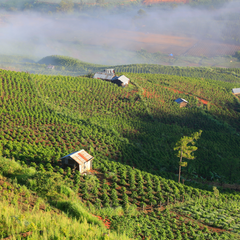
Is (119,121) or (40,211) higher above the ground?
(119,121)

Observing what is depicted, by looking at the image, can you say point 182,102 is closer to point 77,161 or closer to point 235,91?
point 235,91

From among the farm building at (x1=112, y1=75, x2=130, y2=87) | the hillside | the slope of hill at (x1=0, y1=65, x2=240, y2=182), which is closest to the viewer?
the hillside

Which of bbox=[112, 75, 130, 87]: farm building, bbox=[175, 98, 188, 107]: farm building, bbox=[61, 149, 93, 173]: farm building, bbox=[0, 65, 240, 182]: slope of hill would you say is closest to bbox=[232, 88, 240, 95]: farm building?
bbox=[0, 65, 240, 182]: slope of hill

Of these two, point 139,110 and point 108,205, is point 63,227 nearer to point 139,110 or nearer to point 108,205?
point 108,205

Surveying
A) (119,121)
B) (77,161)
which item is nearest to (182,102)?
(119,121)

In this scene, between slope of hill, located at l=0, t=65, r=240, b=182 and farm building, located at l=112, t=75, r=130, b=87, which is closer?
slope of hill, located at l=0, t=65, r=240, b=182

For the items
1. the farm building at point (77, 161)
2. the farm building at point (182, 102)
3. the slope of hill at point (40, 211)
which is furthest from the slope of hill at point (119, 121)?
the slope of hill at point (40, 211)

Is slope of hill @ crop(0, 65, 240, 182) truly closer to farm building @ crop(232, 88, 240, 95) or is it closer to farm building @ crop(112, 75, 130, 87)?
farm building @ crop(112, 75, 130, 87)

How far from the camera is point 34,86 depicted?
55.3 metres

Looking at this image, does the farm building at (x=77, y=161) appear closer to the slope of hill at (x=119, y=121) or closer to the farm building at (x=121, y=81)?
the slope of hill at (x=119, y=121)

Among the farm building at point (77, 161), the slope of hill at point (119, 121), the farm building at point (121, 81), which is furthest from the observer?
the farm building at point (121, 81)

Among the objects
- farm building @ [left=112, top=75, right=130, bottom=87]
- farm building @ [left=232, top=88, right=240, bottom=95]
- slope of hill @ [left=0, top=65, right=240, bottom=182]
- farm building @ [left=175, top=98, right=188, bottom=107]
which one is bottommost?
slope of hill @ [left=0, top=65, right=240, bottom=182]

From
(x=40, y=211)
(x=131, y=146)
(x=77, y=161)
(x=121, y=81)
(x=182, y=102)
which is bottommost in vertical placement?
(x=40, y=211)

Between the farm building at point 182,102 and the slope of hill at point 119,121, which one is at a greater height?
the farm building at point 182,102
